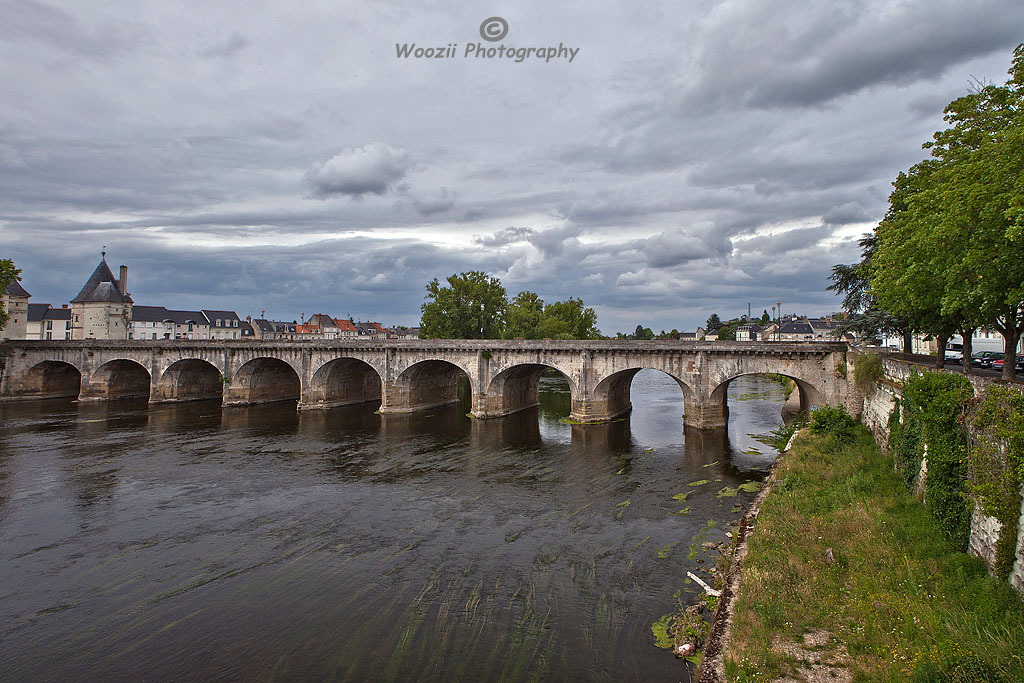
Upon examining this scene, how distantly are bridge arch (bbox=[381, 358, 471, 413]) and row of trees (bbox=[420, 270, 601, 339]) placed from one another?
13979mm

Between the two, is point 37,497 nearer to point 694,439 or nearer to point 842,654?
point 842,654

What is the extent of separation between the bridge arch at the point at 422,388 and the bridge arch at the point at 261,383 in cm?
1184

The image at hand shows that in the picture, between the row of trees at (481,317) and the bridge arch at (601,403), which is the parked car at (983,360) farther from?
the row of trees at (481,317)

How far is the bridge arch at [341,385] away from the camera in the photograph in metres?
47.9

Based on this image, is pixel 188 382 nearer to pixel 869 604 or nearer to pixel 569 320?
pixel 569 320

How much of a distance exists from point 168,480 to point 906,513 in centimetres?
2859

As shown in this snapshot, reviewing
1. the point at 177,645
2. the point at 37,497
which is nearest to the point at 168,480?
the point at 37,497

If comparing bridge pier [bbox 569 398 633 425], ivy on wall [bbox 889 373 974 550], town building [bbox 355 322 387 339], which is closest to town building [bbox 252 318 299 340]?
town building [bbox 355 322 387 339]

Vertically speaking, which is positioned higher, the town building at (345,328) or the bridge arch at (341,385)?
the town building at (345,328)

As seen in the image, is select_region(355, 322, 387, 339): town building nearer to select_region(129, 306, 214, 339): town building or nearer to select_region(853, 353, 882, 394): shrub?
select_region(129, 306, 214, 339): town building

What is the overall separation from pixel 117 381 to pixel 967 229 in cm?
6576

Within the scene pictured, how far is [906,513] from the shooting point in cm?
1442

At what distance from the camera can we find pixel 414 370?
4631cm

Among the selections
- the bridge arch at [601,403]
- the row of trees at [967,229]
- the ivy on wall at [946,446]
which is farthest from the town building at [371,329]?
the ivy on wall at [946,446]
